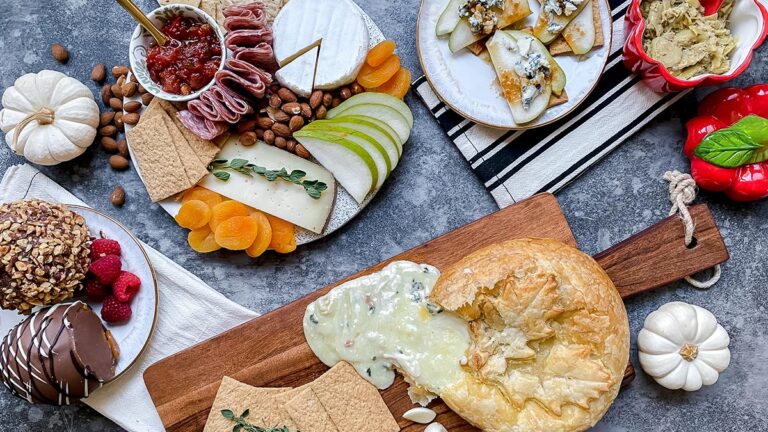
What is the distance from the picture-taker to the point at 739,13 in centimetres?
316

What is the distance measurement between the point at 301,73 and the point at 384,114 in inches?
17.1

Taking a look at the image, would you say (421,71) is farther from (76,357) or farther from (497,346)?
(76,357)

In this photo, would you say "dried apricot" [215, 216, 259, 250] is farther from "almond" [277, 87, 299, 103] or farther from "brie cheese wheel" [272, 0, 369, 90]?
"brie cheese wheel" [272, 0, 369, 90]

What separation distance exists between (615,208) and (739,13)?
1054 mm

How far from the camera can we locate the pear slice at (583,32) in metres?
3.20

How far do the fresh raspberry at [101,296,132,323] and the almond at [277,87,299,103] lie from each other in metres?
1.22

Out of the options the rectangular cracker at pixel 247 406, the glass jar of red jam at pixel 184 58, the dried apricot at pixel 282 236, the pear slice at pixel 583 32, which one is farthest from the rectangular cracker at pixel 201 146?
the pear slice at pixel 583 32

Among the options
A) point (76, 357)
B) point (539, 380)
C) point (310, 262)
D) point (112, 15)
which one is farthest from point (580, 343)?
point (112, 15)

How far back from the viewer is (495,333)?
2.87 meters

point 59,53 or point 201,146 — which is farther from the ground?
point 59,53

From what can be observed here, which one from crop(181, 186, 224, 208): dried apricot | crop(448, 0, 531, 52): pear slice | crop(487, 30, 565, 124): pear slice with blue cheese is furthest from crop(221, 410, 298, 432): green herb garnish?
crop(448, 0, 531, 52): pear slice

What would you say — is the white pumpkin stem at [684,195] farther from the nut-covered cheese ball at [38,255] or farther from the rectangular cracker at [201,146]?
the nut-covered cheese ball at [38,255]

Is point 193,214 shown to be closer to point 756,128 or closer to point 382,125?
point 382,125

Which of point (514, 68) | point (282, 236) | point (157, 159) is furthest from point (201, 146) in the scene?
point (514, 68)
